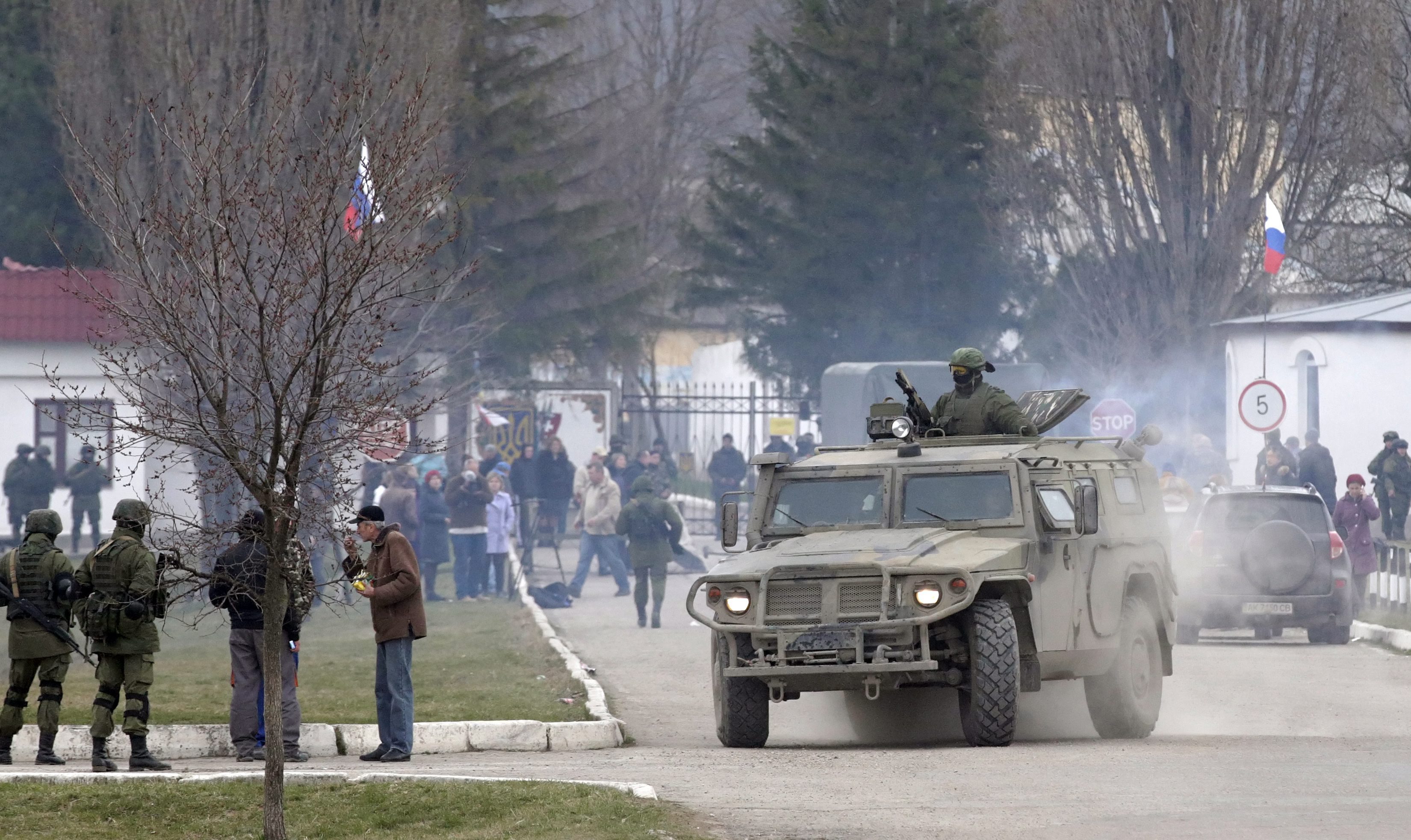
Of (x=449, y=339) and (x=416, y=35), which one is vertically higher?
(x=416, y=35)

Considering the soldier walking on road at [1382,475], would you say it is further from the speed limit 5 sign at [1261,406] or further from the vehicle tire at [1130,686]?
the vehicle tire at [1130,686]

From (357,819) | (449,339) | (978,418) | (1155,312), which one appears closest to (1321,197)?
(1155,312)

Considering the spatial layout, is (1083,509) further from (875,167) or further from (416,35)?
(875,167)

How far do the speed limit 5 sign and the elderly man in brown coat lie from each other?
16.5 m

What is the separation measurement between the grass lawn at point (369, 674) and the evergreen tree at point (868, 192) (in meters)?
24.3

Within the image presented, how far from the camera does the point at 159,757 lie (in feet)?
43.2

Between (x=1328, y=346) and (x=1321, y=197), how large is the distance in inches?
412

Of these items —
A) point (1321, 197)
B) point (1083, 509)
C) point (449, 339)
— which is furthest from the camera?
point (1321, 197)

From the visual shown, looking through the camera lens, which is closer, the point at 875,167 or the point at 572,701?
the point at 572,701

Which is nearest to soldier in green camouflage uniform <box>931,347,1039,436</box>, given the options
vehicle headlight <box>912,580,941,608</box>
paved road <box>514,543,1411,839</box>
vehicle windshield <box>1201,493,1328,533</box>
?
paved road <box>514,543,1411,839</box>

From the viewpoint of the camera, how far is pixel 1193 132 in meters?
43.4

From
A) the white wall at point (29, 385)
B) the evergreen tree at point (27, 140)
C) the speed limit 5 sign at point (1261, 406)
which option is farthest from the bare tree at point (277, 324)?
the evergreen tree at point (27, 140)

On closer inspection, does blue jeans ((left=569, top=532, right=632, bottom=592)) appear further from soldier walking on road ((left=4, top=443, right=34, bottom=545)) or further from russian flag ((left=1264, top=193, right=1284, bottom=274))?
russian flag ((left=1264, top=193, right=1284, bottom=274))

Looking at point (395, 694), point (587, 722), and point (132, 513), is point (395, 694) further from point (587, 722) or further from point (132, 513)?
point (132, 513)
